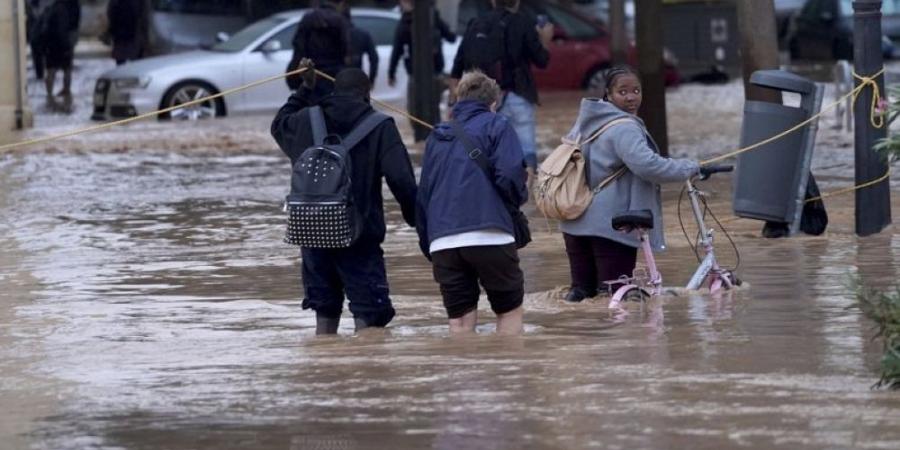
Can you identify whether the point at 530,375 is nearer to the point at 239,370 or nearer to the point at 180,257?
the point at 239,370

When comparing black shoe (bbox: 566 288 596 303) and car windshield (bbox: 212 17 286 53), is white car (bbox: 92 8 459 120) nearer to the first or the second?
car windshield (bbox: 212 17 286 53)

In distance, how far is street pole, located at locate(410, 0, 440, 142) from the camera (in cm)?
2038

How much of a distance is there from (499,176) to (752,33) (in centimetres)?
666

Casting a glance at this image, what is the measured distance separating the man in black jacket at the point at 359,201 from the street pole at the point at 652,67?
8.41 meters

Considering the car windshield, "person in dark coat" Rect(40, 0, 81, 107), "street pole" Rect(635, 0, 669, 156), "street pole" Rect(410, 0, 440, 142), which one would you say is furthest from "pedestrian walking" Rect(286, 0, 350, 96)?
"person in dark coat" Rect(40, 0, 81, 107)

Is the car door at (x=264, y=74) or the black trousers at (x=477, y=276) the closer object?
the black trousers at (x=477, y=276)

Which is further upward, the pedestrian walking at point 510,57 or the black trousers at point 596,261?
the pedestrian walking at point 510,57

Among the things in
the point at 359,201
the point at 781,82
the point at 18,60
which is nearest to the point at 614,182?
the point at 359,201

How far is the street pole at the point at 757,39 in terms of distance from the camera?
15.1m

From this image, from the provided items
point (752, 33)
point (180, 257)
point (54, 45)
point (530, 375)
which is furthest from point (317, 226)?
point (54, 45)

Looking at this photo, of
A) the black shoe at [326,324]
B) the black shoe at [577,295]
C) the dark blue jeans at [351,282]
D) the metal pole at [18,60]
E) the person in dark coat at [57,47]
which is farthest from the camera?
the person in dark coat at [57,47]

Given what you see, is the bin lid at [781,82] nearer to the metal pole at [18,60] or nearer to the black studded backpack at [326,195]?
the black studded backpack at [326,195]

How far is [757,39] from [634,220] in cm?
585

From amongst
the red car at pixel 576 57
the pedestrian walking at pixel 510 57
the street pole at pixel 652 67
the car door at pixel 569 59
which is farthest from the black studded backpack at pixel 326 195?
the car door at pixel 569 59
